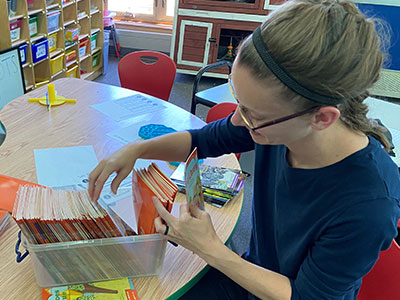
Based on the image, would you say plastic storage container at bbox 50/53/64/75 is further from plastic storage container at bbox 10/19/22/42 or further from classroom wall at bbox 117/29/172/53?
classroom wall at bbox 117/29/172/53

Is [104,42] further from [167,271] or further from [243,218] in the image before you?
[167,271]

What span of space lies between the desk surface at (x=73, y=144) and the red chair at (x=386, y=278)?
403 millimetres

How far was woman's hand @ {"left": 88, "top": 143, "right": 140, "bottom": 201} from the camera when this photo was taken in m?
0.84

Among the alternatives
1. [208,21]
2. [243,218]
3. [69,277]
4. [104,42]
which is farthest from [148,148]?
[104,42]

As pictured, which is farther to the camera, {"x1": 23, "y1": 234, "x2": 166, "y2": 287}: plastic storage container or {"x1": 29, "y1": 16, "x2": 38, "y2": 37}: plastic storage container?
→ {"x1": 29, "y1": 16, "x2": 38, "y2": 37}: plastic storage container

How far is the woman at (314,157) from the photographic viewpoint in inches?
23.4

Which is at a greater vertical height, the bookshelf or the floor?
the bookshelf

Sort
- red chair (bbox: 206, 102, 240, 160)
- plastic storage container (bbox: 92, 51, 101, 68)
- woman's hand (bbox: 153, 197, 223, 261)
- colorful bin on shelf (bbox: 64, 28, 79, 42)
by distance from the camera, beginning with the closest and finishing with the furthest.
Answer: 1. woman's hand (bbox: 153, 197, 223, 261)
2. red chair (bbox: 206, 102, 240, 160)
3. colorful bin on shelf (bbox: 64, 28, 79, 42)
4. plastic storage container (bbox: 92, 51, 101, 68)

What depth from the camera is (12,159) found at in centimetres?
118

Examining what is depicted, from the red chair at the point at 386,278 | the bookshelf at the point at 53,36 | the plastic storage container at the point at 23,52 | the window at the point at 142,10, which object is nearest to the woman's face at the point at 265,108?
Result: the red chair at the point at 386,278

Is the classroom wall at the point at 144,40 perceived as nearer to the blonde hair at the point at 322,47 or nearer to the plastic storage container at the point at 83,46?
the plastic storage container at the point at 83,46

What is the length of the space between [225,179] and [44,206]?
23.4 inches

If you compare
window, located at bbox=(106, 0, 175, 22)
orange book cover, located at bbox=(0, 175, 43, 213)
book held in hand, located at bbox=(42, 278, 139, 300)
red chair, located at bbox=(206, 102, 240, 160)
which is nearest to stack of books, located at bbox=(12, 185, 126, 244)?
book held in hand, located at bbox=(42, 278, 139, 300)

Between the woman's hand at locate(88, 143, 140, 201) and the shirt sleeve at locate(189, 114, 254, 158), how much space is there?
0.21m
